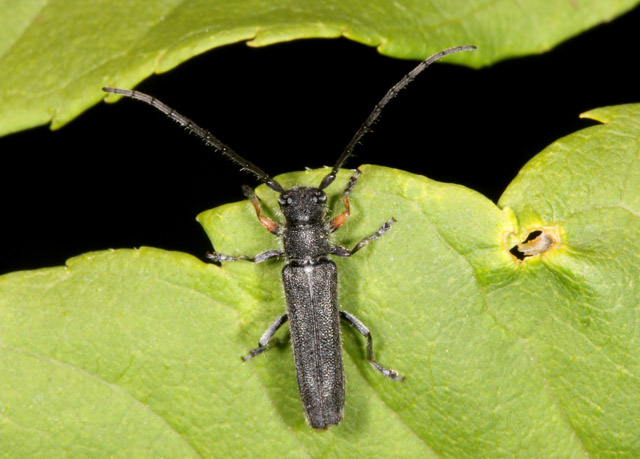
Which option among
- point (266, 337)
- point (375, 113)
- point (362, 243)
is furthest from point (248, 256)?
point (375, 113)

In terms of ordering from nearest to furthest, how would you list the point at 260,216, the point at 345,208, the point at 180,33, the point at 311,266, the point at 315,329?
the point at 180,33 → the point at 260,216 → the point at 345,208 → the point at 315,329 → the point at 311,266

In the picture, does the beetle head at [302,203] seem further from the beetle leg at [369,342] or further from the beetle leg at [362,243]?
the beetle leg at [369,342]

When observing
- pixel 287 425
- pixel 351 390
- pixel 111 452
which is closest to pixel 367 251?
pixel 351 390

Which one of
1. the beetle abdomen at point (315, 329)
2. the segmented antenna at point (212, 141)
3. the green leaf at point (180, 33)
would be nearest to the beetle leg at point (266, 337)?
the beetle abdomen at point (315, 329)

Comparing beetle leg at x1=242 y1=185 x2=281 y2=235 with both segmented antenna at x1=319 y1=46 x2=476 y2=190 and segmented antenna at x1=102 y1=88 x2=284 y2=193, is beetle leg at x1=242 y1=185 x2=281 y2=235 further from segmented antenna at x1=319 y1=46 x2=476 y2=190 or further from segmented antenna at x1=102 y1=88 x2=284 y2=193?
segmented antenna at x1=319 y1=46 x2=476 y2=190

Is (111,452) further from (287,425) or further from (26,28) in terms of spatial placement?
(26,28)

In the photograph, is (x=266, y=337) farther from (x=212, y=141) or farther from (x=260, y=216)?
(x=212, y=141)
